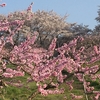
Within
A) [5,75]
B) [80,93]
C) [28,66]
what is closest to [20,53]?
[28,66]

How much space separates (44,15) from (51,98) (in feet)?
137

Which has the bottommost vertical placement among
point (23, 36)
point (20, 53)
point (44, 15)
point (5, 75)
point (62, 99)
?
point (62, 99)

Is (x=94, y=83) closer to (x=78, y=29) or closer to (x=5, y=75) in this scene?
(x=5, y=75)

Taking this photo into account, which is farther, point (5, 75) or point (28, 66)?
point (28, 66)

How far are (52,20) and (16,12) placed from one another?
6.72m

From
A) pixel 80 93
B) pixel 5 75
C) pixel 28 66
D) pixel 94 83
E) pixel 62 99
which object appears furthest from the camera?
pixel 94 83

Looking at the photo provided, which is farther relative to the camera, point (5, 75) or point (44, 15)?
point (44, 15)

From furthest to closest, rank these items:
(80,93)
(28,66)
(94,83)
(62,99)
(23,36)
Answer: (23,36) → (94,83) → (80,93) → (62,99) → (28,66)

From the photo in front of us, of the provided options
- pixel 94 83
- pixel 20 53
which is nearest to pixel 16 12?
pixel 94 83

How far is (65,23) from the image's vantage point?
53375mm

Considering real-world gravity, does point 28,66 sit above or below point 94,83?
above

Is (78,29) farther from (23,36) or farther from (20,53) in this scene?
(20,53)

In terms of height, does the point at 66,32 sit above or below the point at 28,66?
above

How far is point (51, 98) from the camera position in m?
12.1
